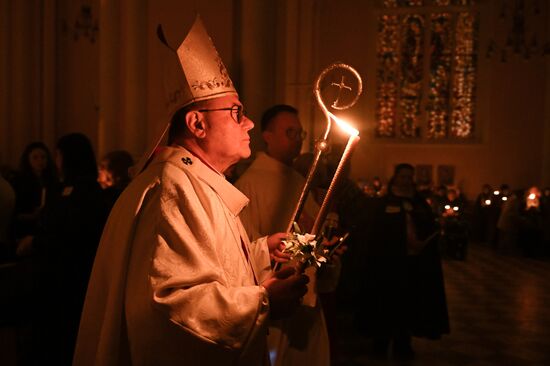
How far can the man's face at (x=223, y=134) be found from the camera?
5.88ft

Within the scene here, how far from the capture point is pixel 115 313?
1.56 m

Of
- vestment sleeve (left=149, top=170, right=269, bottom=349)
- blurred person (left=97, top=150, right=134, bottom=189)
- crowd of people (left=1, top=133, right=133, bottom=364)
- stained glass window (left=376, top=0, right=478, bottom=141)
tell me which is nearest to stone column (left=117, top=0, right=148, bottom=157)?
blurred person (left=97, top=150, right=134, bottom=189)

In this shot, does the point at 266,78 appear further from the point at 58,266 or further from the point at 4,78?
the point at 4,78

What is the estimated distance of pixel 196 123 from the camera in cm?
178

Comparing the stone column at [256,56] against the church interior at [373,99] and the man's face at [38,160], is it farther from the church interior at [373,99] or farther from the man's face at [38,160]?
the man's face at [38,160]

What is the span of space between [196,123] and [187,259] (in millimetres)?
489

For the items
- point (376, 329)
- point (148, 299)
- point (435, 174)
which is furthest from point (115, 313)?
point (435, 174)

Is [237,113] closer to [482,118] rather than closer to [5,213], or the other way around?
[5,213]

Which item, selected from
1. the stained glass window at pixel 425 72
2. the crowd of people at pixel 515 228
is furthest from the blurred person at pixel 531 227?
the stained glass window at pixel 425 72

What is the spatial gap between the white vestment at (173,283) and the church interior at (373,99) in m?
0.26

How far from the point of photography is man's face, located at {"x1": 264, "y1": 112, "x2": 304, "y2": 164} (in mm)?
3090

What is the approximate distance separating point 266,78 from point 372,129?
13814mm

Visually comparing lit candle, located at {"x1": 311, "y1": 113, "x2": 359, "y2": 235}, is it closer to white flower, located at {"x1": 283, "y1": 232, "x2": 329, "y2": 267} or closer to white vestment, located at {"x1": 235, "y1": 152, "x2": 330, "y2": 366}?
white flower, located at {"x1": 283, "y1": 232, "x2": 329, "y2": 267}

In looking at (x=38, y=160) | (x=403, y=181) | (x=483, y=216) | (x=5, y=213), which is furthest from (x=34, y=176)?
(x=483, y=216)
